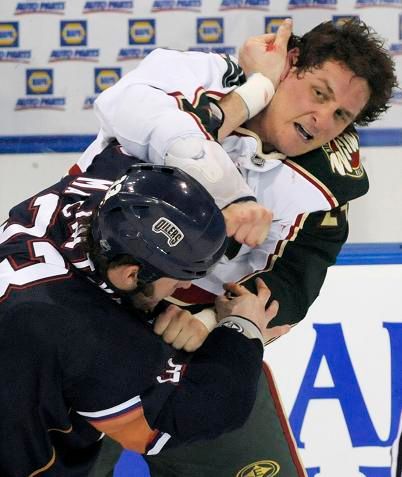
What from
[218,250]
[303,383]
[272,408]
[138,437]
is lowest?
[303,383]

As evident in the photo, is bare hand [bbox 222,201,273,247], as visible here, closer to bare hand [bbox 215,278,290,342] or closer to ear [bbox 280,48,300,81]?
bare hand [bbox 215,278,290,342]

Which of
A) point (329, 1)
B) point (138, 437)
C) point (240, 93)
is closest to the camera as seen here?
point (138, 437)

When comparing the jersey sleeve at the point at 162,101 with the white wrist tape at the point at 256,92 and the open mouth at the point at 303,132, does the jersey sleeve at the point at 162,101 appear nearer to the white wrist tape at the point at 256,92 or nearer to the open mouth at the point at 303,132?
the white wrist tape at the point at 256,92

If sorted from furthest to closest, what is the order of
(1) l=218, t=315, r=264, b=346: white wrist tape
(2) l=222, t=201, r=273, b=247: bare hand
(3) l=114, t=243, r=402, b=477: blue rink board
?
1. (3) l=114, t=243, r=402, b=477: blue rink board
2. (1) l=218, t=315, r=264, b=346: white wrist tape
3. (2) l=222, t=201, r=273, b=247: bare hand

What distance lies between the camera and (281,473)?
2.10m

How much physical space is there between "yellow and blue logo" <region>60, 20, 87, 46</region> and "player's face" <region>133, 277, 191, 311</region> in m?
1.57

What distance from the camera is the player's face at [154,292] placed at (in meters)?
1.60

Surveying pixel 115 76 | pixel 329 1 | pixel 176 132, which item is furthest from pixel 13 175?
pixel 176 132

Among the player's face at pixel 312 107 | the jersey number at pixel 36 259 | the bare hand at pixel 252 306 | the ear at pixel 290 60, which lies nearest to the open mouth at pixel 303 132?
the player's face at pixel 312 107

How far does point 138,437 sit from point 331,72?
859 millimetres

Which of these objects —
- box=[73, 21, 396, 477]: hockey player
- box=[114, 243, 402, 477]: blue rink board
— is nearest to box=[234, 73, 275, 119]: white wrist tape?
box=[73, 21, 396, 477]: hockey player

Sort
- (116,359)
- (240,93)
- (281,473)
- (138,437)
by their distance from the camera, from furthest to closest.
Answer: (281,473)
(240,93)
(138,437)
(116,359)

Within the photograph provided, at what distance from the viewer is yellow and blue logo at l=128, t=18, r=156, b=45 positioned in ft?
9.88

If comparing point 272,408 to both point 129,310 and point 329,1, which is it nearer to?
point 129,310
